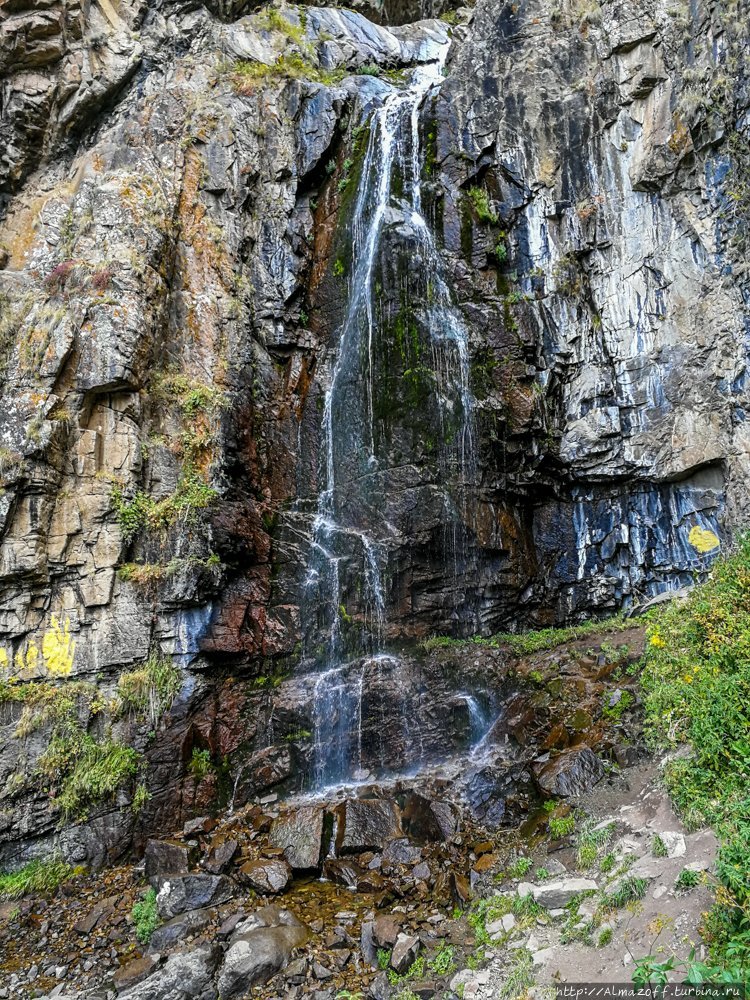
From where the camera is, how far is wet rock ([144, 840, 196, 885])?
801 cm

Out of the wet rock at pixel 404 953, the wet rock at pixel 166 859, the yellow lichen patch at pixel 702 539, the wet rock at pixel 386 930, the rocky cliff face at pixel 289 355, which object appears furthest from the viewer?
the yellow lichen patch at pixel 702 539

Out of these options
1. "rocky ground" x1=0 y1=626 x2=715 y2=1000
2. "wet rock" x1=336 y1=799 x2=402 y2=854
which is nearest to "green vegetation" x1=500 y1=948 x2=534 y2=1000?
"rocky ground" x1=0 y1=626 x2=715 y2=1000

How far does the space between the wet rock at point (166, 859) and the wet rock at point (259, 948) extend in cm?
154

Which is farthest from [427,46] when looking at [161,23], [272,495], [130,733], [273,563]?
[130,733]

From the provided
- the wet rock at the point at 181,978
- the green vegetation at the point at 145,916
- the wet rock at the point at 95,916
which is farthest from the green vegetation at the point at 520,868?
the wet rock at the point at 95,916

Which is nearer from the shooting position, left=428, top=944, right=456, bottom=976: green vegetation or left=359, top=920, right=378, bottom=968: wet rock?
left=428, top=944, right=456, bottom=976: green vegetation

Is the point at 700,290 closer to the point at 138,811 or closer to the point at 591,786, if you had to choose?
the point at 591,786

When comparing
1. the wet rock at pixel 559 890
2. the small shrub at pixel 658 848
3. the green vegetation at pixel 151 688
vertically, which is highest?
the green vegetation at pixel 151 688

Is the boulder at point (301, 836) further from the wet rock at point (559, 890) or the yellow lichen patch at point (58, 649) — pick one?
the yellow lichen patch at point (58, 649)

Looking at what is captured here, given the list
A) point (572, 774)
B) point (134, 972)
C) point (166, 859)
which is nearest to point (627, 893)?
point (572, 774)

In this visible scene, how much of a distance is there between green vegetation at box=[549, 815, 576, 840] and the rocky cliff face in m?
3.57

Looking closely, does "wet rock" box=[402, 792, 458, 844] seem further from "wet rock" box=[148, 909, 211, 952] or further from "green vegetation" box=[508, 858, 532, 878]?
"wet rock" box=[148, 909, 211, 952]

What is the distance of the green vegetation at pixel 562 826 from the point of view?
701 cm

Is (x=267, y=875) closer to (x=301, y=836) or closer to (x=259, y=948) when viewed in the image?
(x=301, y=836)
